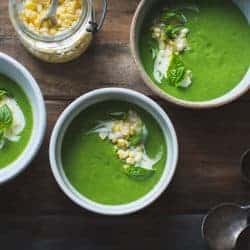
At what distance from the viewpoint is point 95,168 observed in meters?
1.90

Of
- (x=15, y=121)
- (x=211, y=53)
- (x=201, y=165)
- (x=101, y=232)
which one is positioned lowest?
(x=101, y=232)

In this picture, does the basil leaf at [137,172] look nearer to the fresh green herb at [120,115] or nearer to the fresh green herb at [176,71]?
the fresh green herb at [120,115]

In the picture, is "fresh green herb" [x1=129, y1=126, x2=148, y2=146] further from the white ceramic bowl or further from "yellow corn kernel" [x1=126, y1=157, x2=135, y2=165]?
the white ceramic bowl

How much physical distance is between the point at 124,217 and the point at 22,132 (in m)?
0.33

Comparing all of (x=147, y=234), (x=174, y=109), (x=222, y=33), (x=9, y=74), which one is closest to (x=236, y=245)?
(x=147, y=234)

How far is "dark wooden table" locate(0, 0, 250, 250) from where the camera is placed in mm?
1957

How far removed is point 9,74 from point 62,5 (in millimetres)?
207

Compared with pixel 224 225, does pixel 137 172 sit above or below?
above

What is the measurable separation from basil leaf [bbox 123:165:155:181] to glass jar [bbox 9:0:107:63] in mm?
312

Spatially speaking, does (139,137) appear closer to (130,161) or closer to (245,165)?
(130,161)

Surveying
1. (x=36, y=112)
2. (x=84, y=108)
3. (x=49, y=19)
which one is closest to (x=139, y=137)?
(x=84, y=108)

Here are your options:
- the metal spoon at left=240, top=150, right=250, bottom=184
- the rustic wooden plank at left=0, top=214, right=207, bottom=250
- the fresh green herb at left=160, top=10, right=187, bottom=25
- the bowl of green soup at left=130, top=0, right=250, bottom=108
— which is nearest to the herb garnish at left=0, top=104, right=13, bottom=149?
the rustic wooden plank at left=0, top=214, right=207, bottom=250

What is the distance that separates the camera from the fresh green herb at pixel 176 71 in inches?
76.4

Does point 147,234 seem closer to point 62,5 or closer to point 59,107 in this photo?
point 59,107
